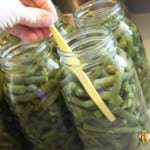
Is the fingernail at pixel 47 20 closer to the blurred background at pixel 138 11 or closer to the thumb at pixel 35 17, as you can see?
the thumb at pixel 35 17

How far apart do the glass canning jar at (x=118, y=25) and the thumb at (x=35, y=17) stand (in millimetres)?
113

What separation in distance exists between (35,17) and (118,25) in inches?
6.4

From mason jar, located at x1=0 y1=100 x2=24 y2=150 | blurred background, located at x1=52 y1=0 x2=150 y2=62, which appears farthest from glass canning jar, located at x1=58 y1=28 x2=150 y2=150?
blurred background, located at x1=52 y1=0 x2=150 y2=62

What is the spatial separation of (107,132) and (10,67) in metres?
0.14

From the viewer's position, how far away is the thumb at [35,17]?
42cm

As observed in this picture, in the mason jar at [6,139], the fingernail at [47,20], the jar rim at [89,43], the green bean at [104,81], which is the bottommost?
the mason jar at [6,139]

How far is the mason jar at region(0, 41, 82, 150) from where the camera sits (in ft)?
1.67

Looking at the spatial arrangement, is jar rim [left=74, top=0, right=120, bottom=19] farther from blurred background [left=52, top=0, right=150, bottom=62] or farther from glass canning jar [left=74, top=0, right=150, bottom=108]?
blurred background [left=52, top=0, right=150, bottom=62]

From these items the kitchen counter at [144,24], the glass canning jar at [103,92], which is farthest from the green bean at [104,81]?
the kitchen counter at [144,24]

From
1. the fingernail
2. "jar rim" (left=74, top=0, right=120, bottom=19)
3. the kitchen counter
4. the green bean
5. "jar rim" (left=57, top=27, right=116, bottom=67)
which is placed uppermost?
the fingernail

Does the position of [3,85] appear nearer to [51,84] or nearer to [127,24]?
[51,84]

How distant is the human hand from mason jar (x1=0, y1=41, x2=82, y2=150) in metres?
0.04

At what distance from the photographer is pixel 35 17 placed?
432 millimetres

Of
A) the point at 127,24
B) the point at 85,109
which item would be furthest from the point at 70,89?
the point at 127,24
